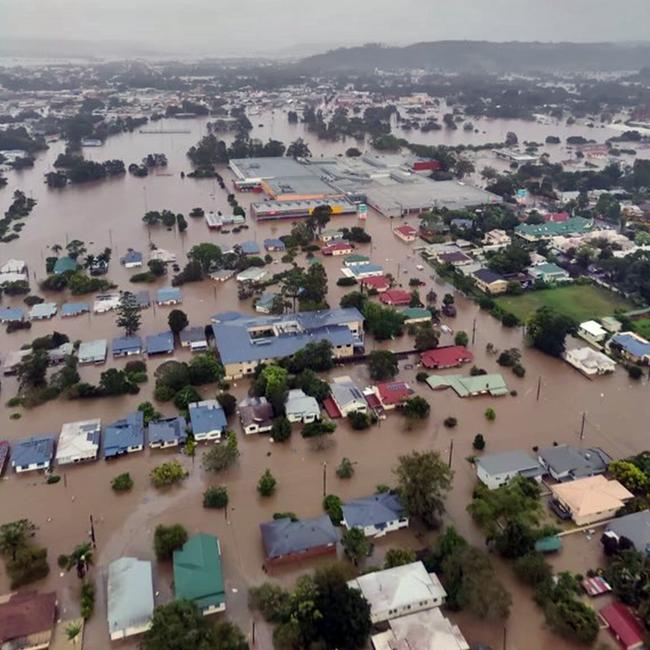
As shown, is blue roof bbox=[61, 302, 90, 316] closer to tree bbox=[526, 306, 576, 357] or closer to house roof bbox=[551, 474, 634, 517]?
tree bbox=[526, 306, 576, 357]

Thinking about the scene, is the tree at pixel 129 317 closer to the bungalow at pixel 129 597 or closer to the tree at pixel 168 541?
the tree at pixel 168 541

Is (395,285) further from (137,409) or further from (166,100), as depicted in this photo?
(166,100)

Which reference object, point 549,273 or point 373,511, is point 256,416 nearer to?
point 373,511

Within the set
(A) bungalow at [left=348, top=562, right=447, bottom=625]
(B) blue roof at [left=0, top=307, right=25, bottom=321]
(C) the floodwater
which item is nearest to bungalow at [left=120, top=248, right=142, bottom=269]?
(C) the floodwater

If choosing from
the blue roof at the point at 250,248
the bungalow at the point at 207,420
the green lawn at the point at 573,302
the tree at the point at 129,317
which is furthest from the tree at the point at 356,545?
the blue roof at the point at 250,248

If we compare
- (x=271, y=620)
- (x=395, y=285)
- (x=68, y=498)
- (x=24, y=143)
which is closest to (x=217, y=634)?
(x=271, y=620)

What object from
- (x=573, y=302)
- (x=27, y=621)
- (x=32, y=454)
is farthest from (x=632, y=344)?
(x=27, y=621)

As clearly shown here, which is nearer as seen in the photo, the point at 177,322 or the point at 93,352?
the point at 93,352
